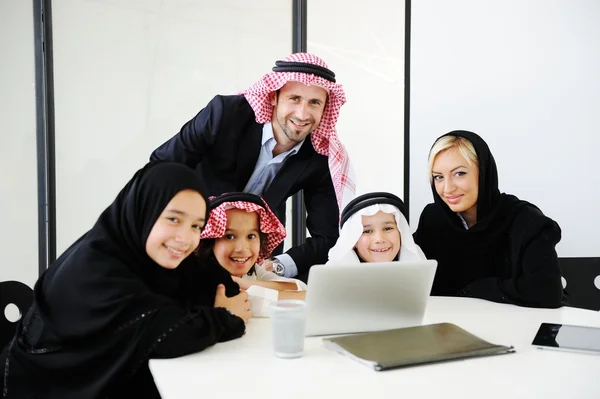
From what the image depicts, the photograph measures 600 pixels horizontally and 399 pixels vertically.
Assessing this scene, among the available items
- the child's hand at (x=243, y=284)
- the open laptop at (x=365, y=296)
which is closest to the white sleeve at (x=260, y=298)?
the child's hand at (x=243, y=284)

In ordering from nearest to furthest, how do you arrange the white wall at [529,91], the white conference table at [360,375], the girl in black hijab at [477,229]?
the white conference table at [360,375], the girl in black hijab at [477,229], the white wall at [529,91]

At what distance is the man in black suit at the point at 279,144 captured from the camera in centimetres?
262

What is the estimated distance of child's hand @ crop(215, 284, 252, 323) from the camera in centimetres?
165

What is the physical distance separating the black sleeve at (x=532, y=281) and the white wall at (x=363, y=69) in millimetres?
1939

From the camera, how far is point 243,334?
156 centimetres

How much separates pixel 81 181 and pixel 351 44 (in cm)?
202

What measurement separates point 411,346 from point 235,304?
21.0 inches

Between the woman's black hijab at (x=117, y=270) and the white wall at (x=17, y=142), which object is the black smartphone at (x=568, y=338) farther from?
the white wall at (x=17, y=142)

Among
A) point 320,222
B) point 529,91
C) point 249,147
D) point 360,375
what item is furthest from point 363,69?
point 360,375

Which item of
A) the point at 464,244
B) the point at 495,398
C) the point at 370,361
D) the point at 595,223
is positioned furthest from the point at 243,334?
the point at 595,223

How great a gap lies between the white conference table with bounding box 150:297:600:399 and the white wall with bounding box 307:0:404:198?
2778 millimetres

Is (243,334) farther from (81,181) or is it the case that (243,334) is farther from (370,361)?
(81,181)

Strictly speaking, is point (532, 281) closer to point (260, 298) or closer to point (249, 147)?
point (260, 298)

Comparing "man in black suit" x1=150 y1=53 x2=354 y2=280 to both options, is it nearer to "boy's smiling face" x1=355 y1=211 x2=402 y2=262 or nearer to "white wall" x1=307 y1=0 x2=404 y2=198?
"boy's smiling face" x1=355 y1=211 x2=402 y2=262
